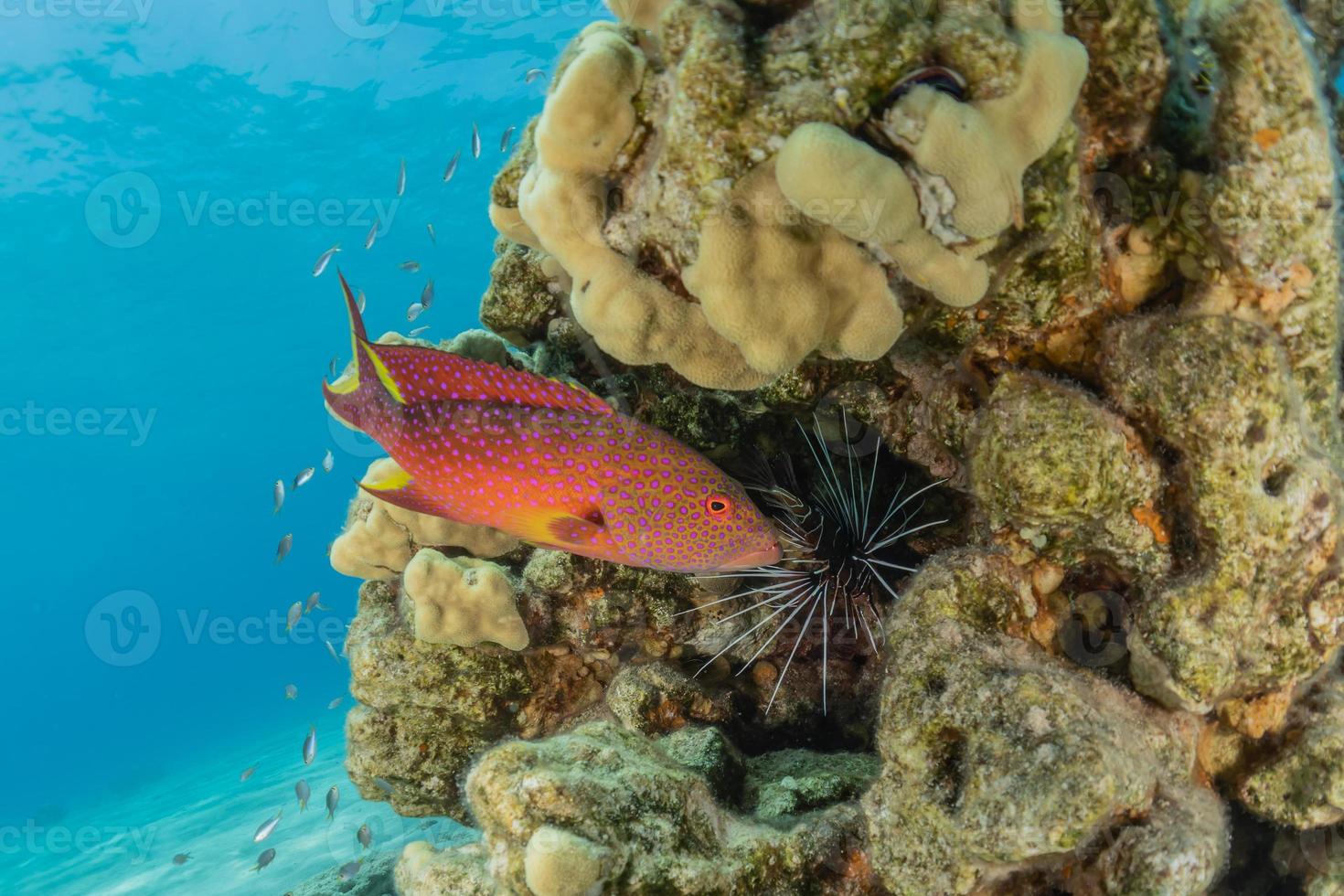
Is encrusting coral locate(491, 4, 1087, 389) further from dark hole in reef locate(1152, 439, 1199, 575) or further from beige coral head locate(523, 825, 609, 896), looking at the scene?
beige coral head locate(523, 825, 609, 896)

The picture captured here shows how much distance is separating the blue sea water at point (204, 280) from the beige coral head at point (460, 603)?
2.13 meters

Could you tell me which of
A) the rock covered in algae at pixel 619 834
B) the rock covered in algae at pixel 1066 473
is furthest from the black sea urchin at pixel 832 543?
the rock covered in algae at pixel 619 834

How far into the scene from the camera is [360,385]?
3332 millimetres

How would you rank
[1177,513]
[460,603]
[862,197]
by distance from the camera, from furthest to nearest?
[460,603] → [1177,513] → [862,197]

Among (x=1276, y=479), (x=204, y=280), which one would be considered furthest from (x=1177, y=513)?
(x=204, y=280)

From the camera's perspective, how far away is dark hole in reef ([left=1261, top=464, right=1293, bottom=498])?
9.48ft

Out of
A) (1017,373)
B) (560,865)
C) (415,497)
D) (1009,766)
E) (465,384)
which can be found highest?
(1017,373)

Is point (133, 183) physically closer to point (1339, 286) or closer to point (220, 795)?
point (220, 795)

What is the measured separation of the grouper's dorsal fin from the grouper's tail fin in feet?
0.07

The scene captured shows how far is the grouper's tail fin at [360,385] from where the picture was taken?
3.18 meters

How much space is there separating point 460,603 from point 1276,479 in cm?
397

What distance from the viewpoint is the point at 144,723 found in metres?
84.2

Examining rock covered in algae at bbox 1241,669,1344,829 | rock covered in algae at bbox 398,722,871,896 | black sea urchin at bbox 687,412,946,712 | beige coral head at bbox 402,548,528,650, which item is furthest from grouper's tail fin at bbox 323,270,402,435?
rock covered in algae at bbox 1241,669,1344,829

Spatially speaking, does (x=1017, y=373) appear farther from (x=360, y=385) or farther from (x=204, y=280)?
(x=204, y=280)
